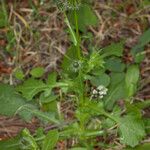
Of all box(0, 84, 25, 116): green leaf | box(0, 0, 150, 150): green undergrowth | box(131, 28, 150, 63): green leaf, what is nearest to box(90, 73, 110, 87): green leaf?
box(0, 0, 150, 150): green undergrowth

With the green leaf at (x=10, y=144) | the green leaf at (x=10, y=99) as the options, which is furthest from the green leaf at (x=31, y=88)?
the green leaf at (x=10, y=144)

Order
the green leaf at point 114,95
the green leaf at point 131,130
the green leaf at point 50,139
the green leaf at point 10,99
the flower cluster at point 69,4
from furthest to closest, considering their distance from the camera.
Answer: the green leaf at point 114,95 → the green leaf at point 10,99 → the green leaf at point 131,130 → the green leaf at point 50,139 → the flower cluster at point 69,4

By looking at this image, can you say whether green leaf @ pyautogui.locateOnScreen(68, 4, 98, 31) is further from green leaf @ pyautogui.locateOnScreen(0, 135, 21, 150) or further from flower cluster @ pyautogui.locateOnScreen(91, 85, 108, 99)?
green leaf @ pyautogui.locateOnScreen(0, 135, 21, 150)

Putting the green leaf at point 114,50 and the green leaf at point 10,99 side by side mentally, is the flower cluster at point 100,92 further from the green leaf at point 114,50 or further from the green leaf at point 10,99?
the green leaf at point 10,99

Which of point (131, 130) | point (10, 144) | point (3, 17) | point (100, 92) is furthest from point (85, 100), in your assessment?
point (3, 17)

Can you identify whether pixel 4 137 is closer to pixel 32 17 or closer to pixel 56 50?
pixel 56 50

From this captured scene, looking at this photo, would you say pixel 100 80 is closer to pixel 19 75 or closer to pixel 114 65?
pixel 114 65
